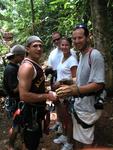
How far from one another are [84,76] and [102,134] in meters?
2.28

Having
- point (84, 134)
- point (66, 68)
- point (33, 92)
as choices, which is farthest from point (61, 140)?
point (33, 92)

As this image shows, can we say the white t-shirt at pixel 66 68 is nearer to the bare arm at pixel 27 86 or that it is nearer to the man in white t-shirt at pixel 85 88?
the man in white t-shirt at pixel 85 88

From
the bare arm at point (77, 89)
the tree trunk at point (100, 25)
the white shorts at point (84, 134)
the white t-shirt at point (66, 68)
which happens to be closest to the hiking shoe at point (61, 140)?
the white t-shirt at point (66, 68)

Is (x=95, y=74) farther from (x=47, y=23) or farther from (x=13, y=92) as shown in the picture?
(x=47, y=23)

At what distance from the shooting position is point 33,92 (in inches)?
166

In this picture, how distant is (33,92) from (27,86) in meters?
0.19

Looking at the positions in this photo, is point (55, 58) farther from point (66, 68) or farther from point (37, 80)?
point (37, 80)

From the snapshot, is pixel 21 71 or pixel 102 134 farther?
pixel 102 134

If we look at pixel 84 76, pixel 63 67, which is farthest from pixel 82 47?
pixel 63 67

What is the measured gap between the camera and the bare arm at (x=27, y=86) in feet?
13.3

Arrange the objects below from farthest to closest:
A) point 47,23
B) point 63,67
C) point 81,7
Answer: point 47,23
point 81,7
point 63,67

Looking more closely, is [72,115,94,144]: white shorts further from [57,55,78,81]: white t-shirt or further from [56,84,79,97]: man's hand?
[57,55,78,81]: white t-shirt

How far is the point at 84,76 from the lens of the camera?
4.21m

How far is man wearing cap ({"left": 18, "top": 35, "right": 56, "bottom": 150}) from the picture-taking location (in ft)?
13.4
